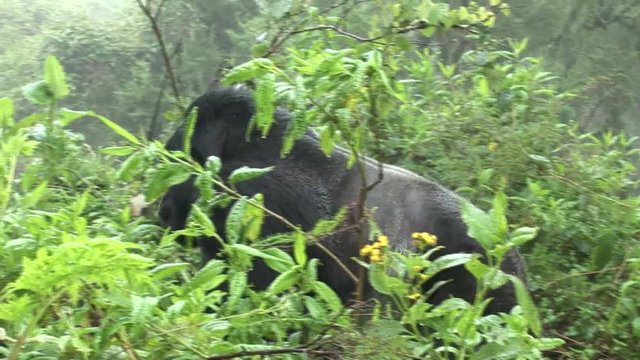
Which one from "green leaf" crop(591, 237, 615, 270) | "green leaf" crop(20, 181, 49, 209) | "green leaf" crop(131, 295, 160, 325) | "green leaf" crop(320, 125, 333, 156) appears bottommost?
"green leaf" crop(591, 237, 615, 270)

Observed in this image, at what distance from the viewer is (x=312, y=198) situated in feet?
7.85

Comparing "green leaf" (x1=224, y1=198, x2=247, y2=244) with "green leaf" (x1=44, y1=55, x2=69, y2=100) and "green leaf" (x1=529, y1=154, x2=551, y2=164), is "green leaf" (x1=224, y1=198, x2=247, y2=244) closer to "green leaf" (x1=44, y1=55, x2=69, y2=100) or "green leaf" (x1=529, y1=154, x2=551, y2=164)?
"green leaf" (x1=44, y1=55, x2=69, y2=100)

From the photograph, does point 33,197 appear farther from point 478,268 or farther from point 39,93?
point 478,268

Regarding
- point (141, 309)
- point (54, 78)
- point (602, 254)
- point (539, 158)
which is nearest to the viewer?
point (141, 309)

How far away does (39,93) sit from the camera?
1.36 metres

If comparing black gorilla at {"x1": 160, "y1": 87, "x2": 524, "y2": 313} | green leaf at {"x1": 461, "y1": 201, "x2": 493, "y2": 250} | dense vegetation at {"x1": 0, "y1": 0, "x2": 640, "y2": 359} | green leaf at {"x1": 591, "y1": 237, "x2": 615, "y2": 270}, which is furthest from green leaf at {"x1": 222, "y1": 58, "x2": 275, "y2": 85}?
green leaf at {"x1": 591, "y1": 237, "x2": 615, "y2": 270}

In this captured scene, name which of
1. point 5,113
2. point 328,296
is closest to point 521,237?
point 328,296

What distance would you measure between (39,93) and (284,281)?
0.56 meters

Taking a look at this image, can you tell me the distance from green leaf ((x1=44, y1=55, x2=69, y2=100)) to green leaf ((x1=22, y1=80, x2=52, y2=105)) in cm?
1

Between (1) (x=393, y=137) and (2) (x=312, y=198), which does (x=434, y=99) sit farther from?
(2) (x=312, y=198)

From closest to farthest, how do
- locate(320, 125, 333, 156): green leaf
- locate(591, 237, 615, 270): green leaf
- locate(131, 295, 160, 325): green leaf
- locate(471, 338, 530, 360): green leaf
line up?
locate(131, 295, 160, 325): green leaf < locate(471, 338, 530, 360): green leaf < locate(320, 125, 333, 156): green leaf < locate(591, 237, 615, 270): green leaf

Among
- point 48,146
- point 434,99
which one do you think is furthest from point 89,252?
point 434,99

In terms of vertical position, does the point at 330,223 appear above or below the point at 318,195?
above

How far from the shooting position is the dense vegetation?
1.06 meters
